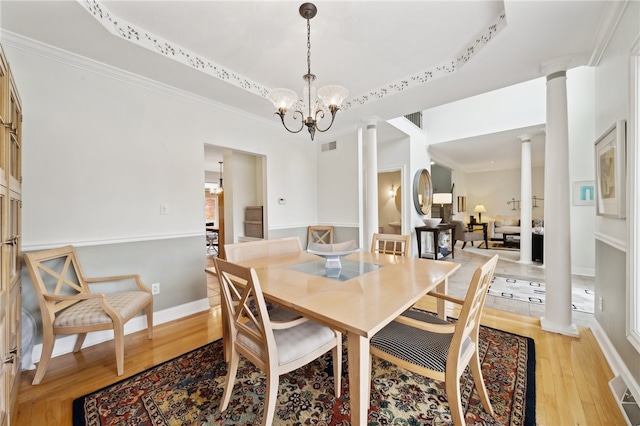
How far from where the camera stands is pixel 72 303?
1997 mm

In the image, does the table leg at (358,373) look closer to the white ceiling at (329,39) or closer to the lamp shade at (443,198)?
the white ceiling at (329,39)


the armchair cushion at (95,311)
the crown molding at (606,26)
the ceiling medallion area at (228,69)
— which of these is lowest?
the armchair cushion at (95,311)

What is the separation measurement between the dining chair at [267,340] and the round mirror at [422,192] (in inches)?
162

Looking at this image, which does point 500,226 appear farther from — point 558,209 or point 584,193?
point 558,209

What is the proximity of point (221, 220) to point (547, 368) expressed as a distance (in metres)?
4.97

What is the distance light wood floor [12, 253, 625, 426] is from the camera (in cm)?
144

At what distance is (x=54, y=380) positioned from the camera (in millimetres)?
1772

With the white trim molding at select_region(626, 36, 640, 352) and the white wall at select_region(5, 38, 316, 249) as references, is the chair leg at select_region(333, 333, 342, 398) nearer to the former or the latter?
the white trim molding at select_region(626, 36, 640, 352)

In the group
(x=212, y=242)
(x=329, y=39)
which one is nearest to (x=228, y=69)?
(x=329, y=39)

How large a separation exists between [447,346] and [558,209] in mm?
1948

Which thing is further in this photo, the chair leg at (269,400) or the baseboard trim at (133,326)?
the baseboard trim at (133,326)

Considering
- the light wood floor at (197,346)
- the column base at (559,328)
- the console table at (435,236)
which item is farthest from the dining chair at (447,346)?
the console table at (435,236)

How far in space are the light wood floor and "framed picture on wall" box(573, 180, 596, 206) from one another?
278 centimetres

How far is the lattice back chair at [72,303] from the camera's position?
1.77 m
